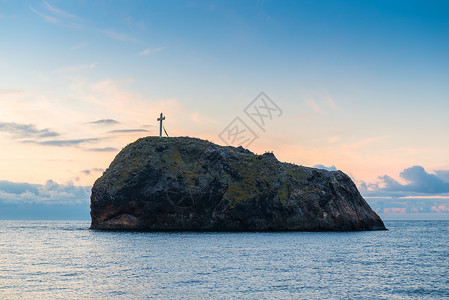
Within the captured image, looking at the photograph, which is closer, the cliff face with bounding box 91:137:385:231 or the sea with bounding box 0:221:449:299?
the sea with bounding box 0:221:449:299

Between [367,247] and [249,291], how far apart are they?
134ft

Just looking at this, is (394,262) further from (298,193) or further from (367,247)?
(298,193)

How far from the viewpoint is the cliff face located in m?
98.6

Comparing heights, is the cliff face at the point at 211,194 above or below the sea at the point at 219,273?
above

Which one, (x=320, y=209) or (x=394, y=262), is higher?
(x=320, y=209)

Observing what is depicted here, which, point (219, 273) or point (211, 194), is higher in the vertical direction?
point (211, 194)

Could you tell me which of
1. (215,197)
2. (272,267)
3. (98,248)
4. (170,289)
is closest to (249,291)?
(170,289)

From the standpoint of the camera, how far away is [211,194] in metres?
100

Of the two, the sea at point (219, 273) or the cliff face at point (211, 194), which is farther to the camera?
the cliff face at point (211, 194)

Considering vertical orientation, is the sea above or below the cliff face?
below

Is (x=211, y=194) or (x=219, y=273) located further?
(x=211, y=194)

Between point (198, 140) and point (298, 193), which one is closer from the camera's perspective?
point (298, 193)

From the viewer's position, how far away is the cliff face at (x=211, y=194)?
98.6m

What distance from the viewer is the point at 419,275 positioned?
132 ft
